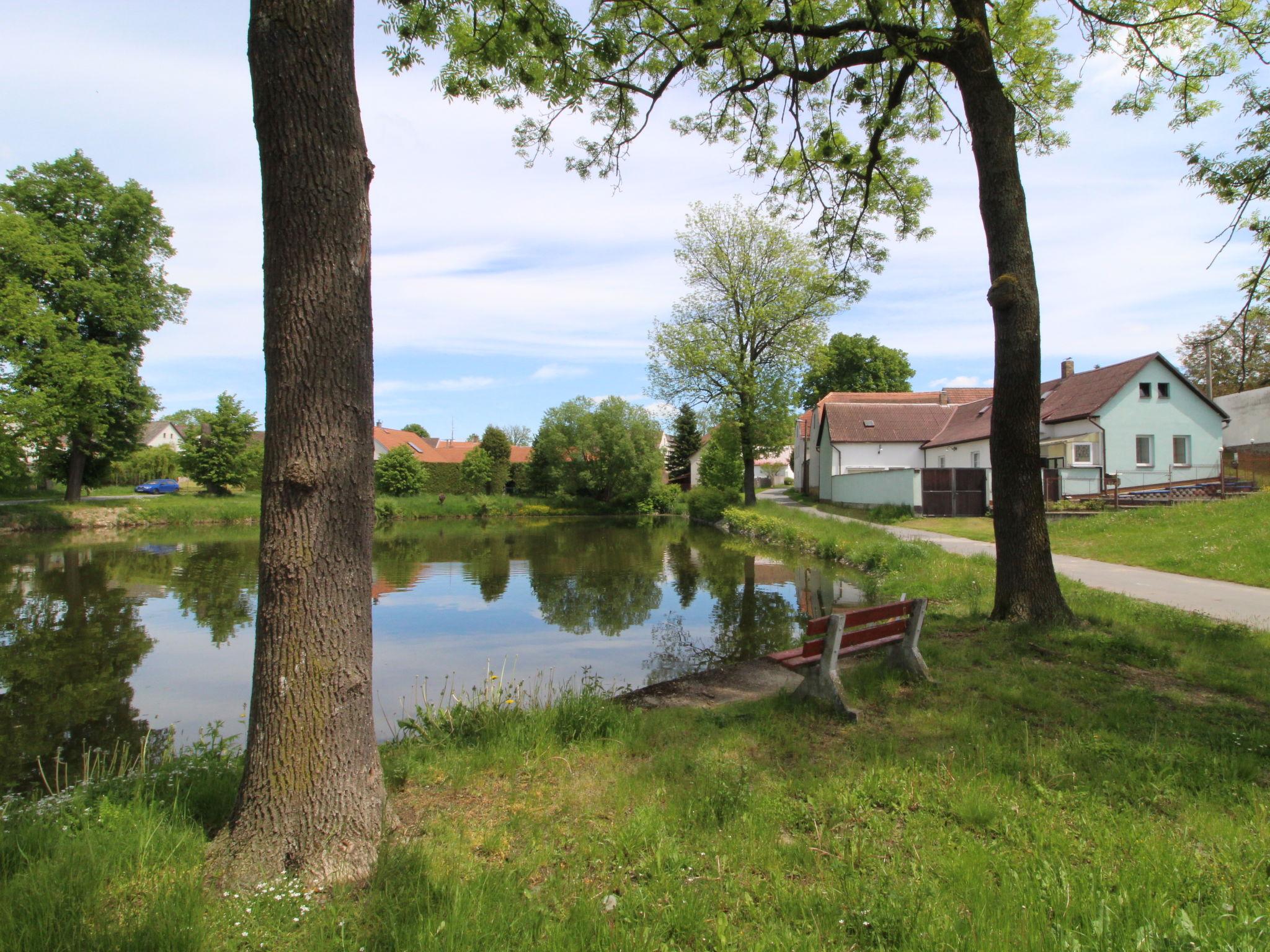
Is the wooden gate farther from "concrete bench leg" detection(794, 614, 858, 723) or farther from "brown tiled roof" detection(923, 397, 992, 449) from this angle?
"concrete bench leg" detection(794, 614, 858, 723)

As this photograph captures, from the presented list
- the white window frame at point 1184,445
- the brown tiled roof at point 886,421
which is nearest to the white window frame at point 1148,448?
the white window frame at point 1184,445

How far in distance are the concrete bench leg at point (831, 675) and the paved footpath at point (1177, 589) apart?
5.39 meters

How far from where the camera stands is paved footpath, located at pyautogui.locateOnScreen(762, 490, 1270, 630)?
28.5 feet

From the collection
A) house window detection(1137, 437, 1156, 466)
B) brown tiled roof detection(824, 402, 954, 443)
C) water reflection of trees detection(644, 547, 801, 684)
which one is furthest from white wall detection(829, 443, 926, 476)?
water reflection of trees detection(644, 547, 801, 684)

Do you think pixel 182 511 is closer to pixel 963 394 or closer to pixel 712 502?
pixel 712 502

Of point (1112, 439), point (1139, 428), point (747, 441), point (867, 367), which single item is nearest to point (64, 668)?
point (747, 441)

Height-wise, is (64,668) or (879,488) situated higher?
(879,488)

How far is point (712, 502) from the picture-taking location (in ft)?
132

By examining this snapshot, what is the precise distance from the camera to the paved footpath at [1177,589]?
870cm

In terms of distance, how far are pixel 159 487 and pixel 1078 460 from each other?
58.8 metres

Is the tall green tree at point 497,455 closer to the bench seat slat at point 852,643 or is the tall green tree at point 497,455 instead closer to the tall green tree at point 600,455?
the tall green tree at point 600,455

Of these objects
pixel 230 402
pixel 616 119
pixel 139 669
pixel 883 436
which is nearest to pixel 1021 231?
pixel 616 119

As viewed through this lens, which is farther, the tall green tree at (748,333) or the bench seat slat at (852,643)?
the tall green tree at (748,333)

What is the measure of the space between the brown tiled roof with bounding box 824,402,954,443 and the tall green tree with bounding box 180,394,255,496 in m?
36.4
